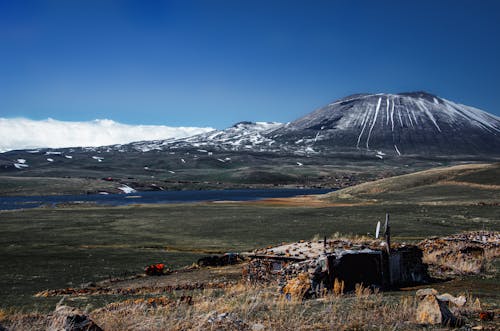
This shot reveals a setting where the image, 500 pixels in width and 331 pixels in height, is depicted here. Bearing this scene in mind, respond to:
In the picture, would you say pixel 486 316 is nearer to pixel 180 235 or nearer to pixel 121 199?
pixel 180 235

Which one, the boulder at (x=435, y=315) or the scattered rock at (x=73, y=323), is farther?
the boulder at (x=435, y=315)

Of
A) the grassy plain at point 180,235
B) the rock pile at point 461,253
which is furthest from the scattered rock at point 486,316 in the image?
the rock pile at point 461,253

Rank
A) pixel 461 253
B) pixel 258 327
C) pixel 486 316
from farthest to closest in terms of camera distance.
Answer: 1. pixel 461 253
2. pixel 486 316
3. pixel 258 327

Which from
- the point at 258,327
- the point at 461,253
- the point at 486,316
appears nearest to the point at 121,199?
the point at 461,253

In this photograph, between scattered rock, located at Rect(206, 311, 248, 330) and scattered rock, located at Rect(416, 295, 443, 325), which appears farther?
scattered rock, located at Rect(416, 295, 443, 325)

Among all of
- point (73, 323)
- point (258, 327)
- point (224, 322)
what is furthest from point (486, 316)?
point (73, 323)

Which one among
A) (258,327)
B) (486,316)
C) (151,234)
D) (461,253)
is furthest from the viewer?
(151,234)

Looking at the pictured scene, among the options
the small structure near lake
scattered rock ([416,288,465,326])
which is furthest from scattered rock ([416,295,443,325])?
the small structure near lake

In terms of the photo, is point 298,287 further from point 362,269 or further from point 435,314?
point 435,314

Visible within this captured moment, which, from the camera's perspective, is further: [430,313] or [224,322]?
[430,313]

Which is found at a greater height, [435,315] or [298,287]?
[435,315]

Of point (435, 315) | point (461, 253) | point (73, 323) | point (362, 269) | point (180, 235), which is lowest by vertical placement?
point (180, 235)

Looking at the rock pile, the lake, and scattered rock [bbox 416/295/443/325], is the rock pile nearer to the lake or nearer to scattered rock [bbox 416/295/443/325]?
scattered rock [bbox 416/295/443/325]

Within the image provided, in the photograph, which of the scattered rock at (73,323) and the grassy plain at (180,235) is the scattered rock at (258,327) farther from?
the scattered rock at (73,323)
